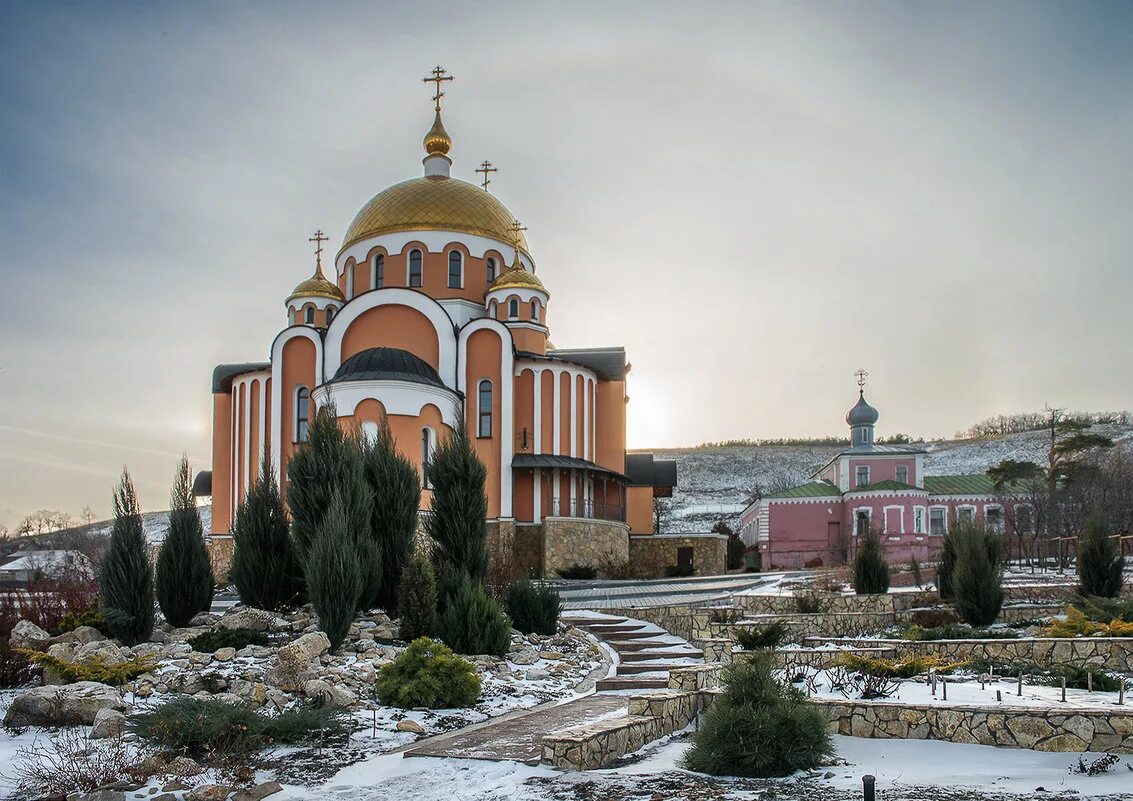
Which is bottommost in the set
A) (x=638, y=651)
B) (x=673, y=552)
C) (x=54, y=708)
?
(x=638, y=651)

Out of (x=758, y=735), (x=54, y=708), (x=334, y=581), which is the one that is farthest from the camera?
(x=334, y=581)

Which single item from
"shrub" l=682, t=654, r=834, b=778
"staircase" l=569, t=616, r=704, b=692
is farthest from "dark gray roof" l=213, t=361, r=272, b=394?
"shrub" l=682, t=654, r=834, b=778

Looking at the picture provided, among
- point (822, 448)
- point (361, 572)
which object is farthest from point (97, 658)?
point (822, 448)

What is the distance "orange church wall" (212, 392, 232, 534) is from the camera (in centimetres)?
3191

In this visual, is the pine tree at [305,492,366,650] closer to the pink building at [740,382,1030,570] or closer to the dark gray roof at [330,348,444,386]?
the dark gray roof at [330,348,444,386]

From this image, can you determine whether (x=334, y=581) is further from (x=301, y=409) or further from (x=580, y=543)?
(x=301, y=409)

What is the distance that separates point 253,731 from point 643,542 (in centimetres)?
2629

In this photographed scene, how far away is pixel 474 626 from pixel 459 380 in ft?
59.4

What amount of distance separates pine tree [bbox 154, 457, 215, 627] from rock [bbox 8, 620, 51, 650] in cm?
173

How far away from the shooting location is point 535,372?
102 feet

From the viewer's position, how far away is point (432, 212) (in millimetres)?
33656

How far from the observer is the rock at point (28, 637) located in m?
11.1

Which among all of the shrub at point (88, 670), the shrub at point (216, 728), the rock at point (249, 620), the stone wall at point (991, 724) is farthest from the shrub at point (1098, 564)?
the shrub at point (88, 670)

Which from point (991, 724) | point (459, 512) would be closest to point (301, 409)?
point (459, 512)
